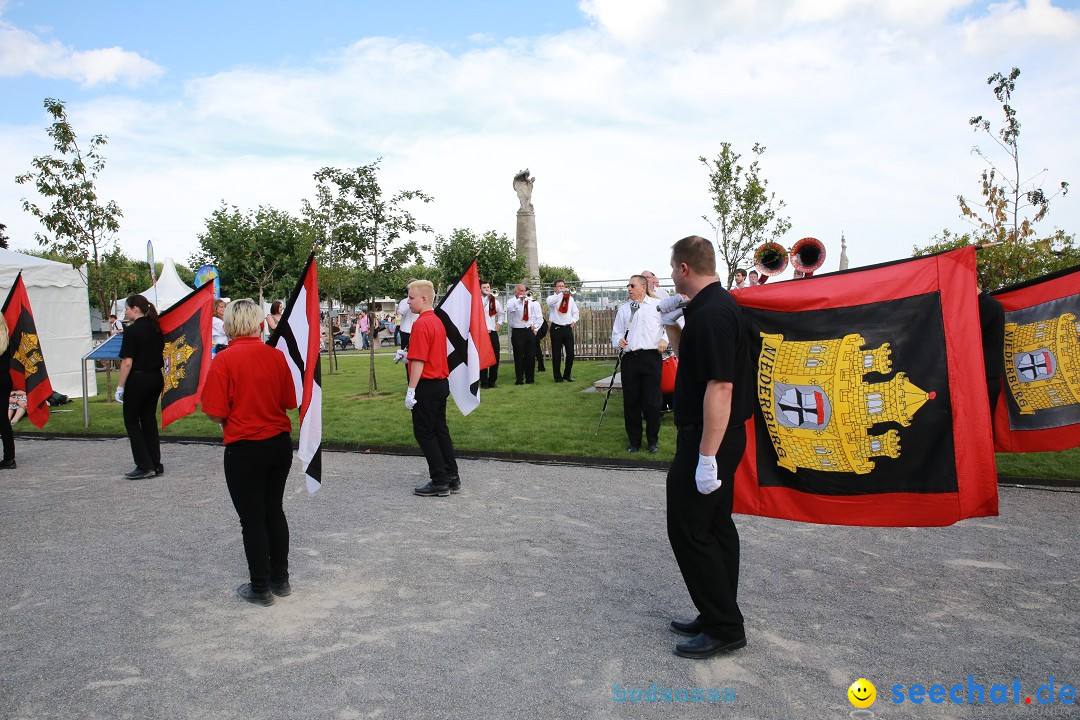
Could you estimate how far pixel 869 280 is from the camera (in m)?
4.62

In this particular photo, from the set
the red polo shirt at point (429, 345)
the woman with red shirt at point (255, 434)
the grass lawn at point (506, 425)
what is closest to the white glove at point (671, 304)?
the woman with red shirt at point (255, 434)

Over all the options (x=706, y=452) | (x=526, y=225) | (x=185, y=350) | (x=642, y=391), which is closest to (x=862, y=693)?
(x=706, y=452)

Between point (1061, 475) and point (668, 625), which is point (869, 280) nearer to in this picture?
point (668, 625)

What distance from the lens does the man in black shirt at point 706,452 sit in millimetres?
3703

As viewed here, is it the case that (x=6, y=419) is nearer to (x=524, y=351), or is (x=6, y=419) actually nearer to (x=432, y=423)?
(x=432, y=423)

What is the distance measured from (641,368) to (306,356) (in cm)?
502

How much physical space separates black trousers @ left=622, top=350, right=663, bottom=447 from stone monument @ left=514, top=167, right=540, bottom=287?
70.9ft

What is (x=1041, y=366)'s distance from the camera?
6746mm

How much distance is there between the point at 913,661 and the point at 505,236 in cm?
4436

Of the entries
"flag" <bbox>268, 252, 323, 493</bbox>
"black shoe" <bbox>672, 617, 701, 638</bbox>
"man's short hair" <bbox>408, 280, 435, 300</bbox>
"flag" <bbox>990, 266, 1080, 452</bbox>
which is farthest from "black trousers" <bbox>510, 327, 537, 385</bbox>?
"black shoe" <bbox>672, 617, 701, 638</bbox>

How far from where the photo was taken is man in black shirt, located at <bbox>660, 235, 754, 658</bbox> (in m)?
3.70

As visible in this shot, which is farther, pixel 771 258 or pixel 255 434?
pixel 771 258

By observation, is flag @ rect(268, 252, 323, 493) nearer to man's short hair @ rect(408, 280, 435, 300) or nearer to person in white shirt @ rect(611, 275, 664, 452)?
man's short hair @ rect(408, 280, 435, 300)

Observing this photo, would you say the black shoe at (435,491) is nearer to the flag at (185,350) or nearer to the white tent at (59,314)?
the flag at (185,350)
